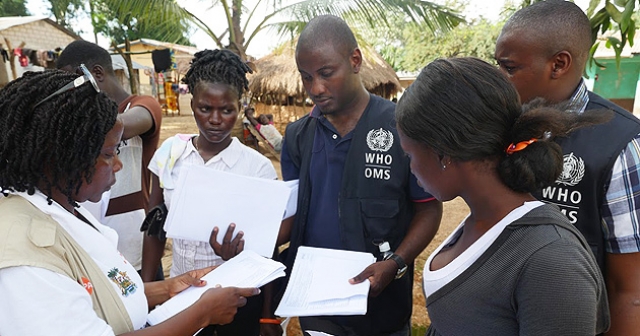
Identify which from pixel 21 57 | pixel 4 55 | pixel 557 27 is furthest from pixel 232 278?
pixel 21 57

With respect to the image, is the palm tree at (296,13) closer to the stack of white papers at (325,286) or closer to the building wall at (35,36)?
the stack of white papers at (325,286)

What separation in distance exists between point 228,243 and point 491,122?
4.08 feet

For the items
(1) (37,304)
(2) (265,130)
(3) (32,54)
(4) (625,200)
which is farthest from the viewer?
(3) (32,54)

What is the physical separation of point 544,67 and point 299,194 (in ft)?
3.73

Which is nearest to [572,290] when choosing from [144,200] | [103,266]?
[103,266]

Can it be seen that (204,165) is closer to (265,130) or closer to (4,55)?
(265,130)

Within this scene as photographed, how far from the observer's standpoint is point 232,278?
1518 millimetres

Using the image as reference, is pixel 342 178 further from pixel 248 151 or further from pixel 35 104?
pixel 35 104

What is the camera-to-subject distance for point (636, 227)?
1.21 meters

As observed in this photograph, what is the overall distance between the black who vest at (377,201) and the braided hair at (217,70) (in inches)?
28.6

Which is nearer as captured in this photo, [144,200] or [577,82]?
[577,82]

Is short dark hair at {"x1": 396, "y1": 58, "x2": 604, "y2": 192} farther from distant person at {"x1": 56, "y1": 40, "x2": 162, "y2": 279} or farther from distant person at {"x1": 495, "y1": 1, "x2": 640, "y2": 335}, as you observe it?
distant person at {"x1": 56, "y1": 40, "x2": 162, "y2": 279}

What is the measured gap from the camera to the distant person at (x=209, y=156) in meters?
1.98

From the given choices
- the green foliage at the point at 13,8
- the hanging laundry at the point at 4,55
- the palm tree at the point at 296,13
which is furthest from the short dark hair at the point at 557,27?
the green foliage at the point at 13,8
